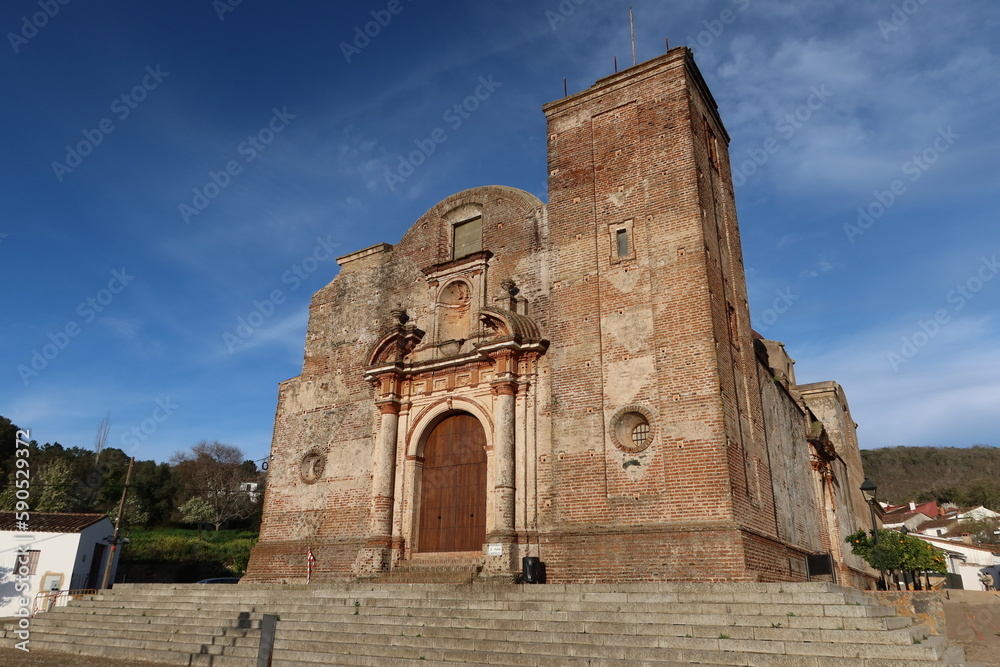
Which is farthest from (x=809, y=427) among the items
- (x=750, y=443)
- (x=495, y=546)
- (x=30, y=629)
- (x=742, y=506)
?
(x=30, y=629)

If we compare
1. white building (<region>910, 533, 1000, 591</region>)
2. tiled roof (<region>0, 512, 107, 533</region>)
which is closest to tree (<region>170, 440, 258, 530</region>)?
tiled roof (<region>0, 512, 107, 533</region>)

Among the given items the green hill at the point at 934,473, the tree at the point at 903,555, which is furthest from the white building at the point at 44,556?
the green hill at the point at 934,473

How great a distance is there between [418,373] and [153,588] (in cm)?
748

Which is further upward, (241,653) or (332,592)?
(332,592)

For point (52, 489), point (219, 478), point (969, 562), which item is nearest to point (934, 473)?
point (969, 562)

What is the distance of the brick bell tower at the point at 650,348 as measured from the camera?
12.3 metres

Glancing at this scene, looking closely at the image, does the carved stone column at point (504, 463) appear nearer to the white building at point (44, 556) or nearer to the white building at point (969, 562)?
the white building at point (44, 556)

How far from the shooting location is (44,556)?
27078mm

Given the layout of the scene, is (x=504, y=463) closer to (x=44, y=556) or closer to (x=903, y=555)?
(x=903, y=555)

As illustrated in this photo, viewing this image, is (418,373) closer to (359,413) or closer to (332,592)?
(359,413)

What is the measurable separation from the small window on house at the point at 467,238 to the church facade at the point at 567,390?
6 cm

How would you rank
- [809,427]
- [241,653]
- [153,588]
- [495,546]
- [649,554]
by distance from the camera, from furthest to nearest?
[809,427]
[153,588]
[495,546]
[649,554]
[241,653]

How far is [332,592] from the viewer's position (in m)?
12.8

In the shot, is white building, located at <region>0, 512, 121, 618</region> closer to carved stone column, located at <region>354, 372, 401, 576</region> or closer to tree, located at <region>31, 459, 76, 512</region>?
tree, located at <region>31, 459, 76, 512</region>
